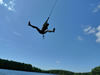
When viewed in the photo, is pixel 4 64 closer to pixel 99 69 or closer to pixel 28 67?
pixel 28 67

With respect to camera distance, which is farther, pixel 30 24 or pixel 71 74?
pixel 71 74

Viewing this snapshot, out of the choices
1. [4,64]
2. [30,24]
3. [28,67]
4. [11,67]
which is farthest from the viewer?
[28,67]

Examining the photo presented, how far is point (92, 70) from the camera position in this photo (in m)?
126

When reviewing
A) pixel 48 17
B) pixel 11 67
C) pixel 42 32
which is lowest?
pixel 42 32

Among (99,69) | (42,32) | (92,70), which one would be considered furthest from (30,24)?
(92,70)

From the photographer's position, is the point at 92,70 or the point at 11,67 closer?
the point at 11,67

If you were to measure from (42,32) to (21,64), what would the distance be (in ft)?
365

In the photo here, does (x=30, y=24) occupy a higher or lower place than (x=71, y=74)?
lower

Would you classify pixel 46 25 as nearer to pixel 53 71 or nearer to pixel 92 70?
pixel 92 70

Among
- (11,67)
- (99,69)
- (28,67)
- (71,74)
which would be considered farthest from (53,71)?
(11,67)

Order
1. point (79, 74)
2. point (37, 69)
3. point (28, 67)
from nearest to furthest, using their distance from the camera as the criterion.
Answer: point (28, 67) → point (37, 69) → point (79, 74)

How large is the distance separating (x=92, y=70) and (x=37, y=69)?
211 ft

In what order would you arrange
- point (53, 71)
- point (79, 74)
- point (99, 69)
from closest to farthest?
1. point (99, 69)
2. point (79, 74)
3. point (53, 71)

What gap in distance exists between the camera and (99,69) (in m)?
114
